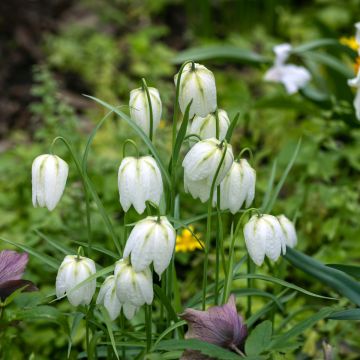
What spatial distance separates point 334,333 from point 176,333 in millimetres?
761

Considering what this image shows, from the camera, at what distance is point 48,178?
1.54 m

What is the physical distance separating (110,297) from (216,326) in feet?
0.79

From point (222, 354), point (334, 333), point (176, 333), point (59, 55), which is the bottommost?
point (334, 333)

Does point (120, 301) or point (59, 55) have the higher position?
point (59, 55)

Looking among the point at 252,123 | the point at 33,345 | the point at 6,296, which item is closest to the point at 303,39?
the point at 252,123

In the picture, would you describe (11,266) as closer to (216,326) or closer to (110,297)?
(110,297)

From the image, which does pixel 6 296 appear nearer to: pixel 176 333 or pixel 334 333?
pixel 176 333

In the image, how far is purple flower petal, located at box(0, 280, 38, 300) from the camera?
1.67 meters

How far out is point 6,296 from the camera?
171 cm

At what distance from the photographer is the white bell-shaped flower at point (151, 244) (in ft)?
4.59

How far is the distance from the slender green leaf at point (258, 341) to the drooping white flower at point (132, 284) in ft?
0.76

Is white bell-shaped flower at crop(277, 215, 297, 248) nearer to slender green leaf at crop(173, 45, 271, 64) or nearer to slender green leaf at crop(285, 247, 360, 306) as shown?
slender green leaf at crop(285, 247, 360, 306)

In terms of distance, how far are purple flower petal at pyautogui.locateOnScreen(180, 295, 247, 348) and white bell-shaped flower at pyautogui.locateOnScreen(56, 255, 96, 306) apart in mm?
216

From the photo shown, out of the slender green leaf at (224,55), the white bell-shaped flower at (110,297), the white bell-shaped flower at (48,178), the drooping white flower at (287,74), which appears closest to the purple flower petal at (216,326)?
the white bell-shaped flower at (110,297)
